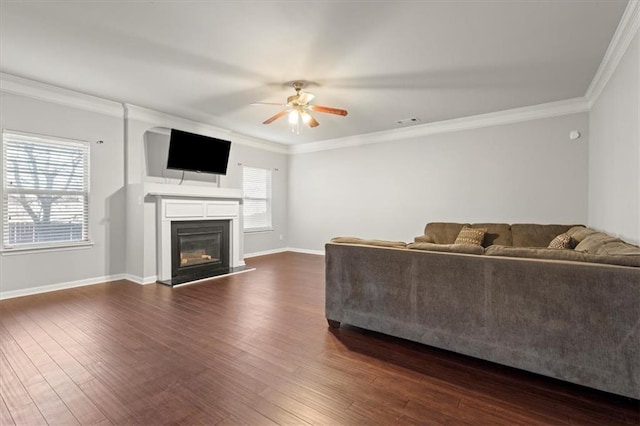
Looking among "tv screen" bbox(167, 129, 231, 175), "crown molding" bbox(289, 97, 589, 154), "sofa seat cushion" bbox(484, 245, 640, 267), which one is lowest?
"sofa seat cushion" bbox(484, 245, 640, 267)

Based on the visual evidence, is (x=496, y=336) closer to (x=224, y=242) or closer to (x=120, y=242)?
(x=224, y=242)

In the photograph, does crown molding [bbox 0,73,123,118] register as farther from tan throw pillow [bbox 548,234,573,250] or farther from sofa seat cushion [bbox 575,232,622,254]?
tan throw pillow [bbox 548,234,573,250]

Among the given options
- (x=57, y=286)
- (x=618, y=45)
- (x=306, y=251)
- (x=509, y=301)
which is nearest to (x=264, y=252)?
(x=306, y=251)

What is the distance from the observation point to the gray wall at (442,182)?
15.8ft

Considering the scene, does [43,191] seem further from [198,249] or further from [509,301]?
[509,301]

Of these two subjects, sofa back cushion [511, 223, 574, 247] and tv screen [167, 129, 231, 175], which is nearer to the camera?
sofa back cushion [511, 223, 574, 247]

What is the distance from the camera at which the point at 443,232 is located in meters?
5.18

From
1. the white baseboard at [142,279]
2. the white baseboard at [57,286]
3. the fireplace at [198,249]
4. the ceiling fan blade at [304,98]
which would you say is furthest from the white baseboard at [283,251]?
the ceiling fan blade at [304,98]

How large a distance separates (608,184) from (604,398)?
9.24 feet

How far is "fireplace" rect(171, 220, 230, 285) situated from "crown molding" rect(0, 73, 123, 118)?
2041 mm

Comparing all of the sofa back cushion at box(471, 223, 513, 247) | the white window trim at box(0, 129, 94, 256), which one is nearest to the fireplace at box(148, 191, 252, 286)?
the white window trim at box(0, 129, 94, 256)

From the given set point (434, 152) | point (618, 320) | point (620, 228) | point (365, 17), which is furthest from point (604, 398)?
point (434, 152)

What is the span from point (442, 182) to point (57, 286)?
649 centimetres

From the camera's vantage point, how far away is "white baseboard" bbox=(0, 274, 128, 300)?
3.85m
